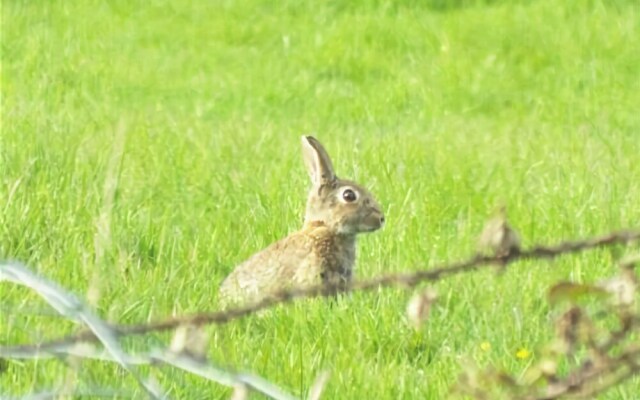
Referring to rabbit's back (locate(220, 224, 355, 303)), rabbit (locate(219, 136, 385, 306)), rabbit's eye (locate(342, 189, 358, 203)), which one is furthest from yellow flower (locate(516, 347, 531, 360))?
rabbit's eye (locate(342, 189, 358, 203))

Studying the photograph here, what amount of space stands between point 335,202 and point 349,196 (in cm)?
6

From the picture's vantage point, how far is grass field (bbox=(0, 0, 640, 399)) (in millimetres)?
4520

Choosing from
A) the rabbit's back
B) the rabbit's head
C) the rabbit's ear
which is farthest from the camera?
the rabbit's ear

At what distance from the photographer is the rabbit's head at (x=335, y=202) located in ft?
18.0

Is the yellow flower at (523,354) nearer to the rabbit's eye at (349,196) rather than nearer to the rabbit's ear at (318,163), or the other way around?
the rabbit's eye at (349,196)

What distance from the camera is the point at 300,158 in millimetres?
7172

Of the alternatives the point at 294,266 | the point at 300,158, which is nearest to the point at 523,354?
the point at 294,266

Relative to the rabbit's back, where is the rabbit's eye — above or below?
above

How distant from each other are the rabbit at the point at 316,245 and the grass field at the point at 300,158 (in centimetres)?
10

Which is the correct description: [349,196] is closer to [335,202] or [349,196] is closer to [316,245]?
[335,202]

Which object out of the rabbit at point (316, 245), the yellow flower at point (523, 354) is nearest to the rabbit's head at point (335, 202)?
the rabbit at point (316, 245)

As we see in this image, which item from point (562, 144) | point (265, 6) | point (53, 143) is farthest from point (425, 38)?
point (53, 143)

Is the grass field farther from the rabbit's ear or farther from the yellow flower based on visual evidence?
the rabbit's ear

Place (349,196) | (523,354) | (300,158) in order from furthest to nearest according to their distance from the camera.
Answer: (300,158) → (349,196) → (523,354)
